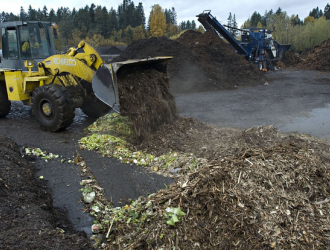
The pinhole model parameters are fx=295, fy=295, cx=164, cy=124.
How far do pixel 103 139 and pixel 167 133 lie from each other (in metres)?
1.52

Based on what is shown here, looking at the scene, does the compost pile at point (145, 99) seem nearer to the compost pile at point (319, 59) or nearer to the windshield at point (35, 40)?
the windshield at point (35, 40)

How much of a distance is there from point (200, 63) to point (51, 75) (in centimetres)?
1023

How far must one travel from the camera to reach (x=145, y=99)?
23.8 feet

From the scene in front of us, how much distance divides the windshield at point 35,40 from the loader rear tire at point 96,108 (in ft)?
6.33

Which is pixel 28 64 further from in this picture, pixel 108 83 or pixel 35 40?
pixel 108 83

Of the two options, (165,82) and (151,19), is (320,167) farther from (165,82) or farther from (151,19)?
(151,19)

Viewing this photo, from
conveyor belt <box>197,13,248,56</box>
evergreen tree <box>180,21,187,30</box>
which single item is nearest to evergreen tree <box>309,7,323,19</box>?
evergreen tree <box>180,21,187,30</box>

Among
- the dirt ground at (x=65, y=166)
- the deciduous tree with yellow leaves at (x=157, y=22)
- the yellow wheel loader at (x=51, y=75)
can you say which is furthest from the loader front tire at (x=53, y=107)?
the deciduous tree with yellow leaves at (x=157, y=22)

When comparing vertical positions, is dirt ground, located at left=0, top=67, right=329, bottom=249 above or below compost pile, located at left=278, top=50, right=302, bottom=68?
below

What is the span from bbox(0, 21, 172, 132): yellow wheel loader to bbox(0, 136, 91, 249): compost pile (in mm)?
2149

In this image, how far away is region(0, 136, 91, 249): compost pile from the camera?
314 centimetres

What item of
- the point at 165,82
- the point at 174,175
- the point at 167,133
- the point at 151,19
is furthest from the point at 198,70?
the point at 151,19

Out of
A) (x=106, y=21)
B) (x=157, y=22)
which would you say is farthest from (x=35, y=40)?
(x=157, y=22)

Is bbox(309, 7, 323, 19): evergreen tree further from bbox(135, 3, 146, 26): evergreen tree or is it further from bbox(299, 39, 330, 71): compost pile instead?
bbox(299, 39, 330, 71): compost pile
